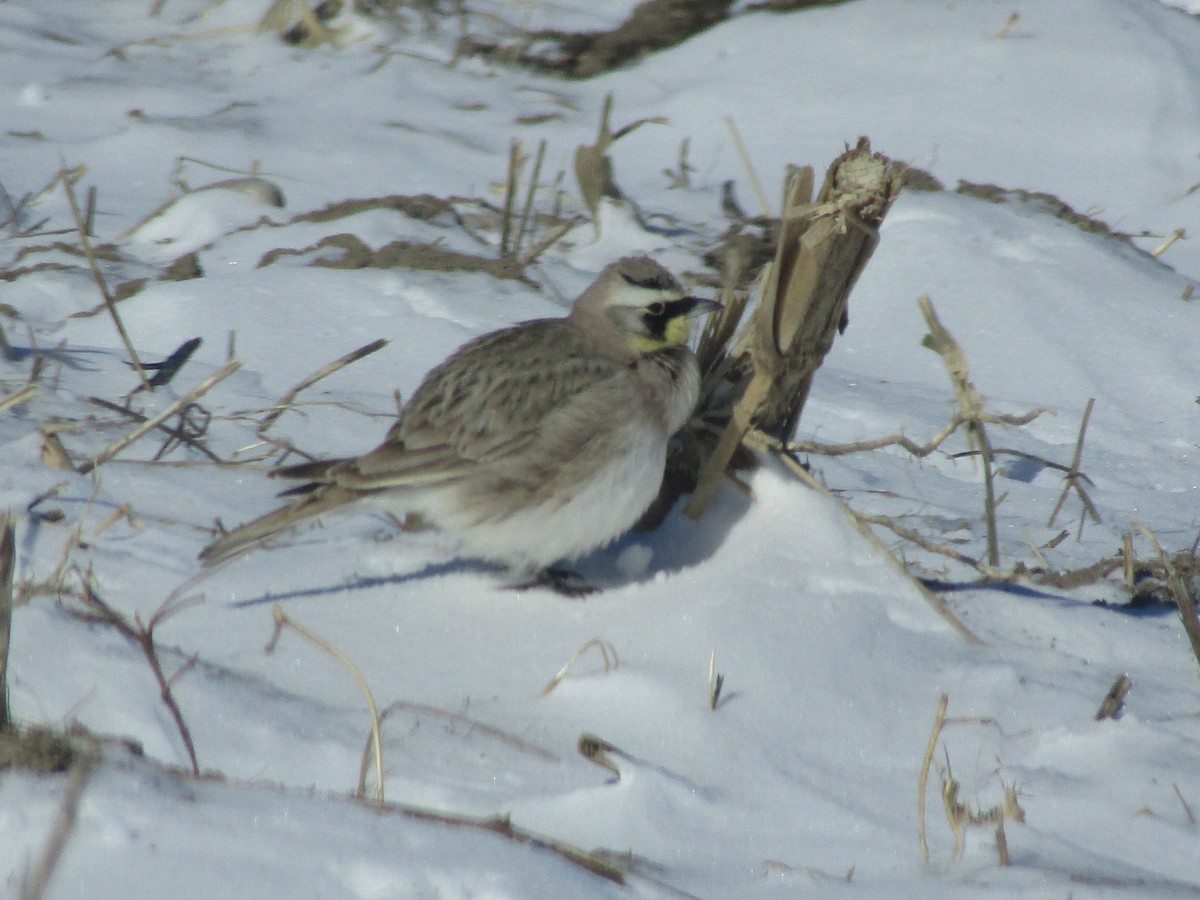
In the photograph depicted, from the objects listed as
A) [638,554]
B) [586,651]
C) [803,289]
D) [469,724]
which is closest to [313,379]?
[638,554]

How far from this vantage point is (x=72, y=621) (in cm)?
301

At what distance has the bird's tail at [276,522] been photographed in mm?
3461

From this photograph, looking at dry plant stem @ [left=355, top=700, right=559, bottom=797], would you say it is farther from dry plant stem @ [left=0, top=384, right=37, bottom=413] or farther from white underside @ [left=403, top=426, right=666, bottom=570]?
dry plant stem @ [left=0, top=384, right=37, bottom=413]

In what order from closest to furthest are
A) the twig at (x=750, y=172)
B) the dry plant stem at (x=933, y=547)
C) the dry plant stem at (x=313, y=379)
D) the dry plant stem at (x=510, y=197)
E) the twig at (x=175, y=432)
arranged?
1. the dry plant stem at (x=933, y=547)
2. the twig at (x=175, y=432)
3. the dry plant stem at (x=313, y=379)
4. the twig at (x=750, y=172)
5. the dry plant stem at (x=510, y=197)

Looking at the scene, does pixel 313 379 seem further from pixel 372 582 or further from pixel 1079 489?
pixel 1079 489

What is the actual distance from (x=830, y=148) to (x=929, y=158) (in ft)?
1.88

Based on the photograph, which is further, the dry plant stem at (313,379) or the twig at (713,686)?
the dry plant stem at (313,379)

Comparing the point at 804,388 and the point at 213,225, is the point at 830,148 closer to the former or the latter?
the point at 213,225

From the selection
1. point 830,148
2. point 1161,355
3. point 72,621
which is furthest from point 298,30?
point 72,621

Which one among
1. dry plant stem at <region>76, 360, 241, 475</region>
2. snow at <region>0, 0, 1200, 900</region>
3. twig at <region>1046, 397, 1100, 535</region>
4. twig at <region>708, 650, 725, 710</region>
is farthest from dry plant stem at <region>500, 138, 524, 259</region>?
twig at <region>708, 650, 725, 710</region>

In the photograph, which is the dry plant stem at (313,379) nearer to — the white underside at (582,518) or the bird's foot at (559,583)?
the white underside at (582,518)

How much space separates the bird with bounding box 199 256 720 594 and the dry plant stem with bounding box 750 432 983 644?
0.35 m

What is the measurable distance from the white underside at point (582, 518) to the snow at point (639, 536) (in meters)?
0.14

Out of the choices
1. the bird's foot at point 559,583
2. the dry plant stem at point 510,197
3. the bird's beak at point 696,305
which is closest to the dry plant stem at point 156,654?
the bird's foot at point 559,583
